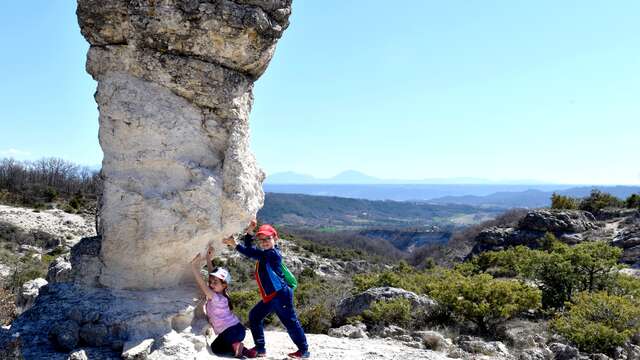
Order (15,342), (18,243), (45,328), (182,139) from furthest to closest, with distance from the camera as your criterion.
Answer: (18,243)
(182,139)
(45,328)
(15,342)

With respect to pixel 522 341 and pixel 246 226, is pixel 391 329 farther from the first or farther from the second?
pixel 246 226

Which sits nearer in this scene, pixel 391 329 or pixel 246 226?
pixel 246 226

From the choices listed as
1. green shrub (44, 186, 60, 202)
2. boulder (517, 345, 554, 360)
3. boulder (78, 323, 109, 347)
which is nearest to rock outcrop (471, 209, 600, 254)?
boulder (517, 345, 554, 360)

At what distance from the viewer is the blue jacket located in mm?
6500

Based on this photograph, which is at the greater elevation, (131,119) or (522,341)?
(131,119)

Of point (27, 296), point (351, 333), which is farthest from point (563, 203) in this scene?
point (27, 296)

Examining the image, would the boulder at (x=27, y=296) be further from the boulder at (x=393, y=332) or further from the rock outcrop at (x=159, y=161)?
the boulder at (x=393, y=332)

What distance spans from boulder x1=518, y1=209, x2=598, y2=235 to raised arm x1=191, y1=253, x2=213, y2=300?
2205cm

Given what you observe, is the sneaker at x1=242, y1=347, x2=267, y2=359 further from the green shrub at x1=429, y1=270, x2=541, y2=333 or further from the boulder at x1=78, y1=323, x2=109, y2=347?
the green shrub at x1=429, y1=270, x2=541, y2=333

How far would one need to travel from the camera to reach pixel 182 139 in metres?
6.79

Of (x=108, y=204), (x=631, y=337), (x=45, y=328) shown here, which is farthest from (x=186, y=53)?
(x=631, y=337)

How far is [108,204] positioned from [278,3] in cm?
362

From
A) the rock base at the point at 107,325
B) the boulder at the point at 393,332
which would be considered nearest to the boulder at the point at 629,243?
the boulder at the point at 393,332

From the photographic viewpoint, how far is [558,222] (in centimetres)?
2481
